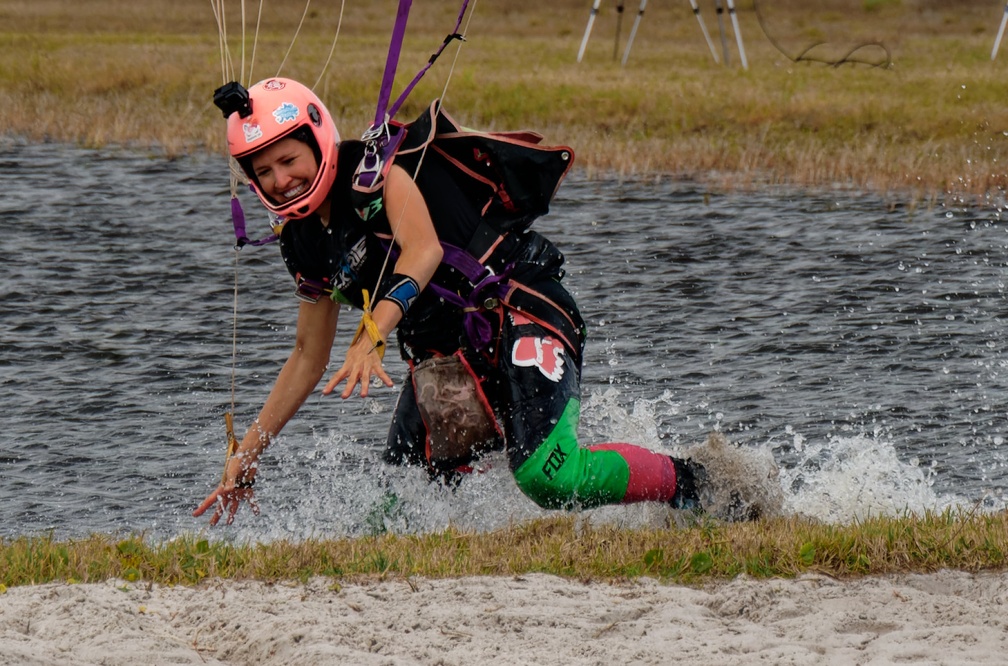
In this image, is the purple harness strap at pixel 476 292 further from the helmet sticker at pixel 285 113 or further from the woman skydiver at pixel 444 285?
the helmet sticker at pixel 285 113

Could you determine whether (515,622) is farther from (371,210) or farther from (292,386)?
(292,386)

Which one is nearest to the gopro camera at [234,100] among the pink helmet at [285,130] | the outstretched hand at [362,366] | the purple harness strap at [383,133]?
the pink helmet at [285,130]

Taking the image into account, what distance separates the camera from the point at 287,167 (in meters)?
5.59

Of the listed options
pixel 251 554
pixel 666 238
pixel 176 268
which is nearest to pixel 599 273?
pixel 666 238

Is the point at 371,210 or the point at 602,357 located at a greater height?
the point at 371,210

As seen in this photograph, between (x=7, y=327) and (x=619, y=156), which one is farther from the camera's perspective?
(x=619, y=156)

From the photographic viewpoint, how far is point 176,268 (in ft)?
44.1

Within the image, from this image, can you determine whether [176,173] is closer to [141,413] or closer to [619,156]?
[619,156]

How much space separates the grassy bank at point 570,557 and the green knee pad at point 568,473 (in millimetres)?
306

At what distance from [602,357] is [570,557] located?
5.01m

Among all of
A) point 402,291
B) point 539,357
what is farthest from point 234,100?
point 539,357

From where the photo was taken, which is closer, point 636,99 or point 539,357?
point 539,357

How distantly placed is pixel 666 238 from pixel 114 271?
545 cm

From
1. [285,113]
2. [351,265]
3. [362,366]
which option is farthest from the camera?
[351,265]
